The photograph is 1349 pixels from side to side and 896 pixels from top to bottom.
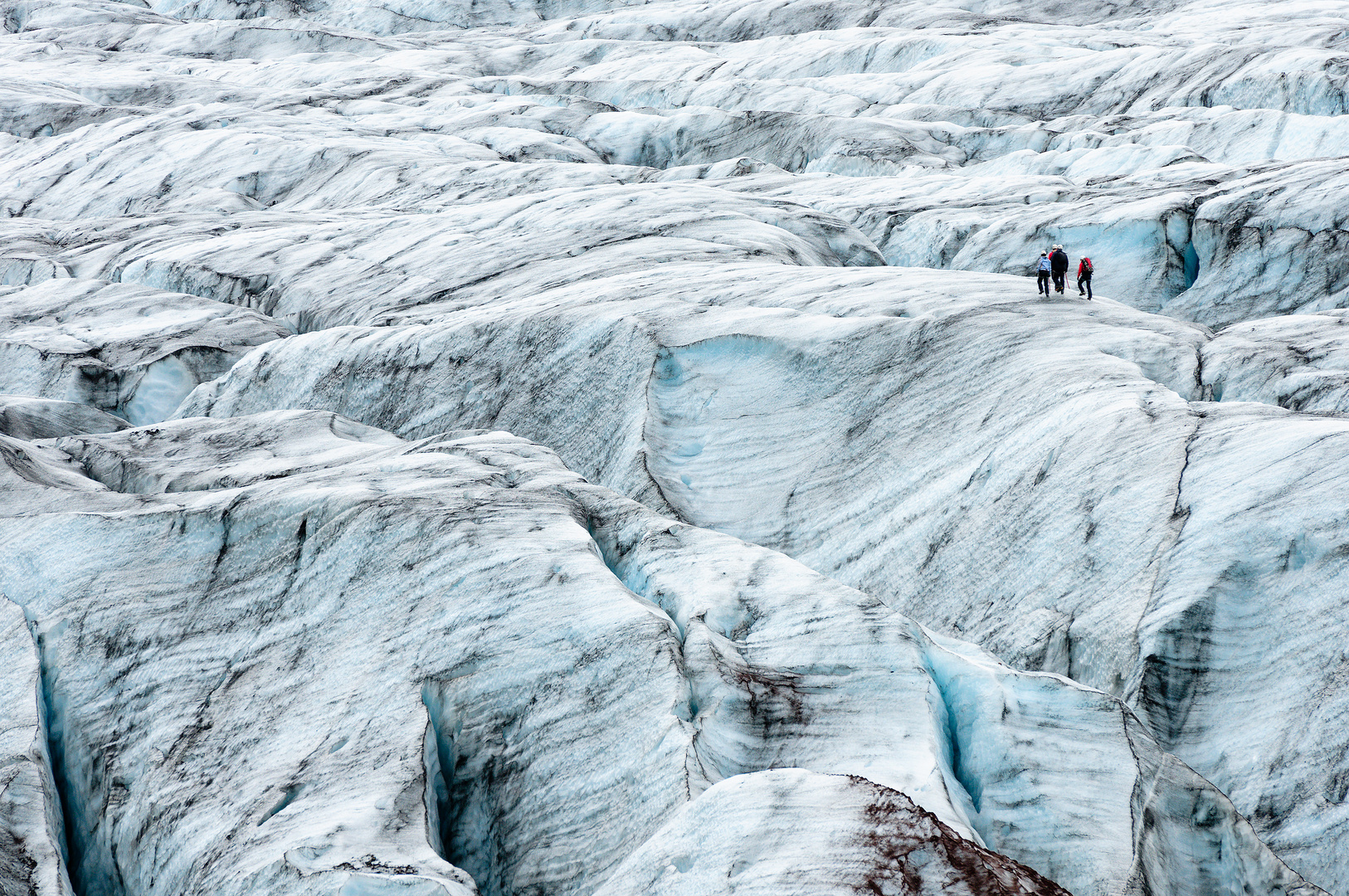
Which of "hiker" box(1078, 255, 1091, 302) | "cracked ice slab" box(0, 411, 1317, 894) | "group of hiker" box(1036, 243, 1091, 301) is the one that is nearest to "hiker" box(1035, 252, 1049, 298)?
"group of hiker" box(1036, 243, 1091, 301)

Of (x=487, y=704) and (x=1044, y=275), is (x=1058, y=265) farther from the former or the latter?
(x=487, y=704)

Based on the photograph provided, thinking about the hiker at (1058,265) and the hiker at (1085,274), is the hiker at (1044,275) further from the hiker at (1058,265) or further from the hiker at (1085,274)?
the hiker at (1085,274)

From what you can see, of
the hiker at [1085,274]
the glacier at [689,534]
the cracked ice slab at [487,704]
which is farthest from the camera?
the hiker at [1085,274]

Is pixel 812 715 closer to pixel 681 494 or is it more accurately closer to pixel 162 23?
pixel 681 494

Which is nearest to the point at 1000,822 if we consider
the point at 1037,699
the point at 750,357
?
the point at 1037,699

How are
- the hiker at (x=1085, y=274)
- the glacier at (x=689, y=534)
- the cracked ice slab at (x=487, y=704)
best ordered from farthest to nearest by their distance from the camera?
the hiker at (x=1085, y=274) → the glacier at (x=689, y=534) → the cracked ice slab at (x=487, y=704)

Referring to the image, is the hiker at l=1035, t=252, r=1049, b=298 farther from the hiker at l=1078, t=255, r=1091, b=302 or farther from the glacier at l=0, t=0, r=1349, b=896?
the hiker at l=1078, t=255, r=1091, b=302

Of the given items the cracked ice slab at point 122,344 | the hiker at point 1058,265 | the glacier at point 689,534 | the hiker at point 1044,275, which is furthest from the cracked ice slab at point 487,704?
the cracked ice slab at point 122,344

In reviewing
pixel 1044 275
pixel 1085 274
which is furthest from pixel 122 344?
pixel 1085 274
